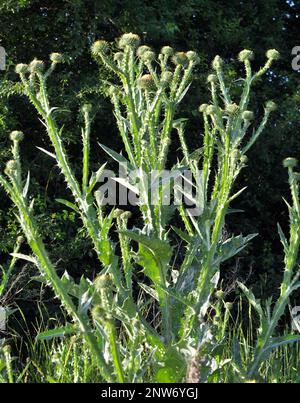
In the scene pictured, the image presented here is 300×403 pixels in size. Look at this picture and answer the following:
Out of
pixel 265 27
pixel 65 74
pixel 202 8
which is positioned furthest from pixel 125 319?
pixel 265 27

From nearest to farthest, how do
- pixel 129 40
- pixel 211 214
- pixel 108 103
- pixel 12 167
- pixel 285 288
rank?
pixel 12 167 < pixel 129 40 < pixel 285 288 < pixel 211 214 < pixel 108 103

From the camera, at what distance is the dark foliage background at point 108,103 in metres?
5.79

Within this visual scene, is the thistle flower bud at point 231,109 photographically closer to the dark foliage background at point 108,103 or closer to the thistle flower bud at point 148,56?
the thistle flower bud at point 148,56

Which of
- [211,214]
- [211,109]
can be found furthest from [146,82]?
[211,214]

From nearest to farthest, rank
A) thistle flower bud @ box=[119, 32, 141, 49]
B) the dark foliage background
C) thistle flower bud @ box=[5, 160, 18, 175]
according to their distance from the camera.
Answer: thistle flower bud @ box=[5, 160, 18, 175] → thistle flower bud @ box=[119, 32, 141, 49] → the dark foliage background

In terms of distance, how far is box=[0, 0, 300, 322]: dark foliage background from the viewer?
5.79 meters

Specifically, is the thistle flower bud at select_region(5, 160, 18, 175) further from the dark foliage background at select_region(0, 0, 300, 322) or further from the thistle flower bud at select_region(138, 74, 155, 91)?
the dark foliage background at select_region(0, 0, 300, 322)

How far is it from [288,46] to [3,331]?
4478 mm

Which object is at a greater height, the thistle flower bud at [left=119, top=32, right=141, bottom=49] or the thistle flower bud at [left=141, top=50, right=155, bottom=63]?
the thistle flower bud at [left=119, top=32, right=141, bottom=49]

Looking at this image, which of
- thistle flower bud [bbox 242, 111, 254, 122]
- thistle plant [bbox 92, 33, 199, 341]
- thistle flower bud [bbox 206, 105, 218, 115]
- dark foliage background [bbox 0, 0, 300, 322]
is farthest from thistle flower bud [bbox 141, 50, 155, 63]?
dark foliage background [bbox 0, 0, 300, 322]

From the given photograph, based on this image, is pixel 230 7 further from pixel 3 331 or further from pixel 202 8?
pixel 3 331

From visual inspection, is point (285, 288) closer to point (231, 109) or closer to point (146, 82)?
point (231, 109)

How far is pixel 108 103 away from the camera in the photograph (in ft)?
19.9

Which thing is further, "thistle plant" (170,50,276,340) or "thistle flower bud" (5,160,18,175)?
"thistle plant" (170,50,276,340)
